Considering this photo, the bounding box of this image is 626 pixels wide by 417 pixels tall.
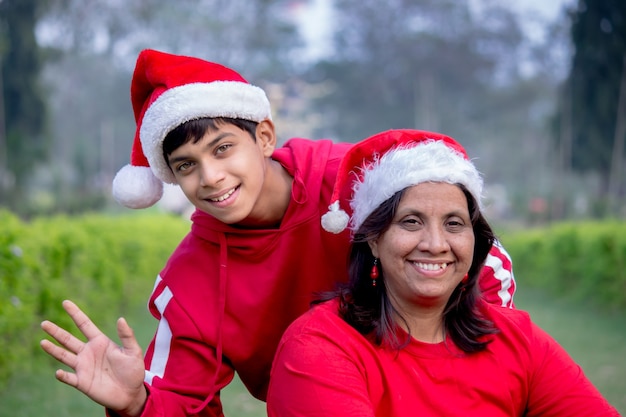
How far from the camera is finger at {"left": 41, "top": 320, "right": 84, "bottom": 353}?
7.36ft

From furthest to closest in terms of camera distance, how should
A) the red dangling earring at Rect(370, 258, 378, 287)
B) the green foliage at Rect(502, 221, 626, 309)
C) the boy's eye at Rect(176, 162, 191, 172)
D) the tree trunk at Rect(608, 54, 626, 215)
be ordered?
the tree trunk at Rect(608, 54, 626, 215), the green foliage at Rect(502, 221, 626, 309), the boy's eye at Rect(176, 162, 191, 172), the red dangling earring at Rect(370, 258, 378, 287)

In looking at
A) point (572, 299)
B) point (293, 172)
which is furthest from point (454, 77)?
point (293, 172)

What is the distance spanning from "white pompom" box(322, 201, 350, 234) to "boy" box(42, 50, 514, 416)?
0.24m

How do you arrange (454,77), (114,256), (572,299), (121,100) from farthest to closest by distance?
(121,100) < (454,77) < (572,299) < (114,256)

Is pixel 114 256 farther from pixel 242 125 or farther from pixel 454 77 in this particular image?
pixel 454 77

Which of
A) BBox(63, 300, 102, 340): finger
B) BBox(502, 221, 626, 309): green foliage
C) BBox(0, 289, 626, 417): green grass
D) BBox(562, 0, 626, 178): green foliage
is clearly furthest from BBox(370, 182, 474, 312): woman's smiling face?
BBox(562, 0, 626, 178): green foliage

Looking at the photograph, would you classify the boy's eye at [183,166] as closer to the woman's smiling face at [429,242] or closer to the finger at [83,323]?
the finger at [83,323]

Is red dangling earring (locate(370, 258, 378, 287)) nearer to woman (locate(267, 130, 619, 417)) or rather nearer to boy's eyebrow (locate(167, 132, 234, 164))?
woman (locate(267, 130, 619, 417))

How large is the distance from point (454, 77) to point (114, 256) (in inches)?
1055

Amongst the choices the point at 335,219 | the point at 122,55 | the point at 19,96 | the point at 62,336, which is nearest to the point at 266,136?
the point at 335,219

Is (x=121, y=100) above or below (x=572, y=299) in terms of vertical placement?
above

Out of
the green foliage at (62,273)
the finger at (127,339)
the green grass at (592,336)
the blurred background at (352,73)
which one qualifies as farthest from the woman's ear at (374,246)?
the blurred background at (352,73)

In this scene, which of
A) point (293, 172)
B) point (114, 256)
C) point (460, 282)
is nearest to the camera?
point (460, 282)

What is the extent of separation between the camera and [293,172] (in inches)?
114
